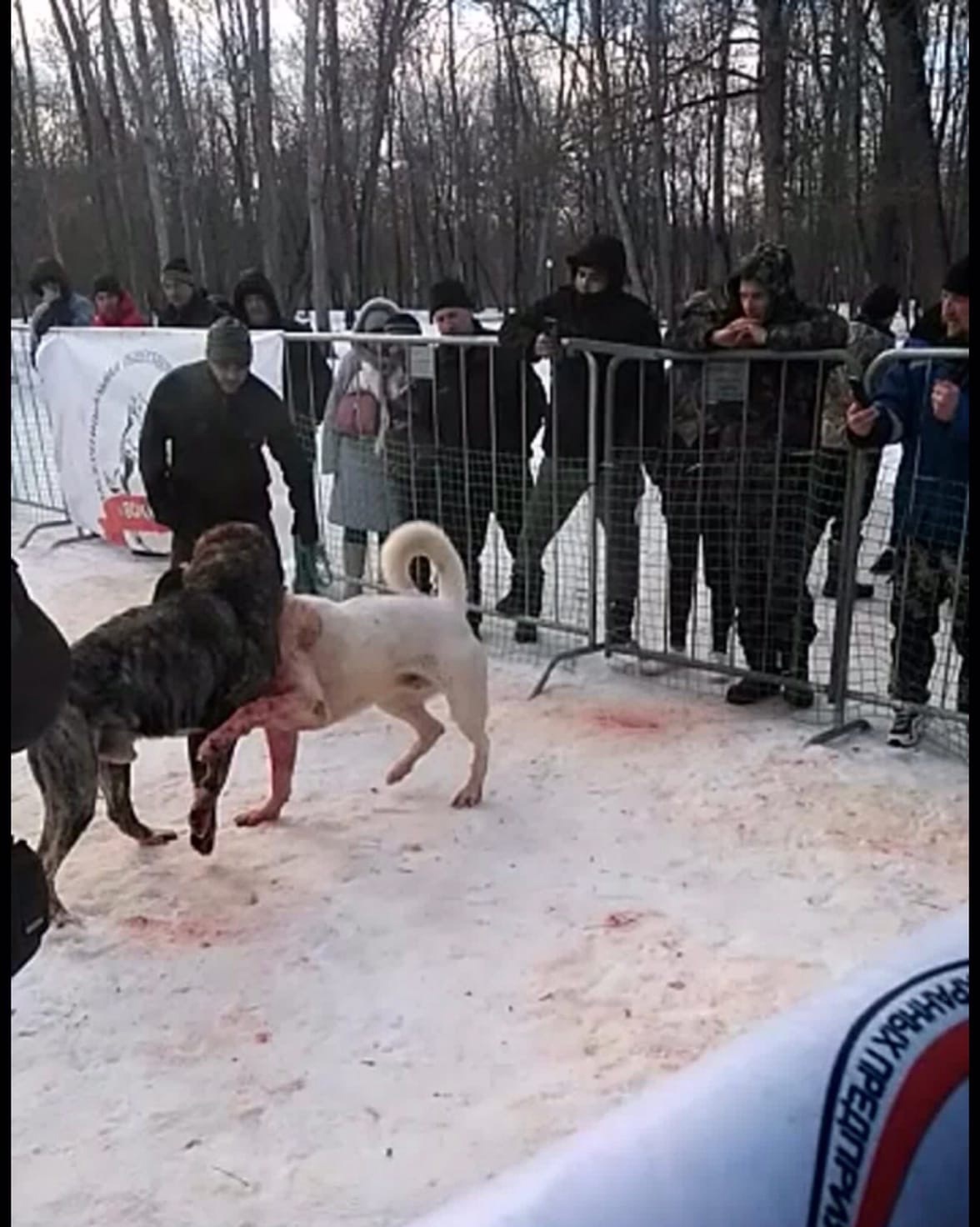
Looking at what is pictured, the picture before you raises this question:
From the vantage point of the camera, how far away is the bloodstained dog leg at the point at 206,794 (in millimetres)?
3898

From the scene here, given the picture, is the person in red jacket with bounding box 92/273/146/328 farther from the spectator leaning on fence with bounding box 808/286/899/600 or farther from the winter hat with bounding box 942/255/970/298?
the winter hat with bounding box 942/255/970/298

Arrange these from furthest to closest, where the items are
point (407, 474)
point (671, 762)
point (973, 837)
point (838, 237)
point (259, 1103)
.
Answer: point (838, 237)
point (407, 474)
point (671, 762)
point (259, 1103)
point (973, 837)

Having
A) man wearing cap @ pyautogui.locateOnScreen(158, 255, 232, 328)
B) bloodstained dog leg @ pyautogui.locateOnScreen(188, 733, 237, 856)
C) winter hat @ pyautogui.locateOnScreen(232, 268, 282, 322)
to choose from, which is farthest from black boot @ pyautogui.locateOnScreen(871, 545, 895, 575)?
man wearing cap @ pyautogui.locateOnScreen(158, 255, 232, 328)

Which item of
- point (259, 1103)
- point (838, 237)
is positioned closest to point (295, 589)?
point (259, 1103)

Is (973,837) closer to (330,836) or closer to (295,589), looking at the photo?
(330,836)

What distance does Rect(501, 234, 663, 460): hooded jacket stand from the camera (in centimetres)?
554

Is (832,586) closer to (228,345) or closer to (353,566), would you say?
(353,566)

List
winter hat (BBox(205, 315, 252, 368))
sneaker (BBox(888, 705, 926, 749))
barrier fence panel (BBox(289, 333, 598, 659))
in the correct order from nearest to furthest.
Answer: sneaker (BBox(888, 705, 926, 749)), winter hat (BBox(205, 315, 252, 368)), barrier fence panel (BBox(289, 333, 598, 659))

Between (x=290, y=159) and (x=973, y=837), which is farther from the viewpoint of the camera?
(x=290, y=159)

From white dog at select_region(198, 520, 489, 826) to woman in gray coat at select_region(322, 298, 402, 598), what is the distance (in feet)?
6.38

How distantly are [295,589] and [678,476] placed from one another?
2.31m

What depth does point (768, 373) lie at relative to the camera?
5062 millimetres

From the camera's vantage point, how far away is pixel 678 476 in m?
5.44

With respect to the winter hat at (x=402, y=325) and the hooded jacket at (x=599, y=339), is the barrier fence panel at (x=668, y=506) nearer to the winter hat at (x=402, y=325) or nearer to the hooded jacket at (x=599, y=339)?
the hooded jacket at (x=599, y=339)
